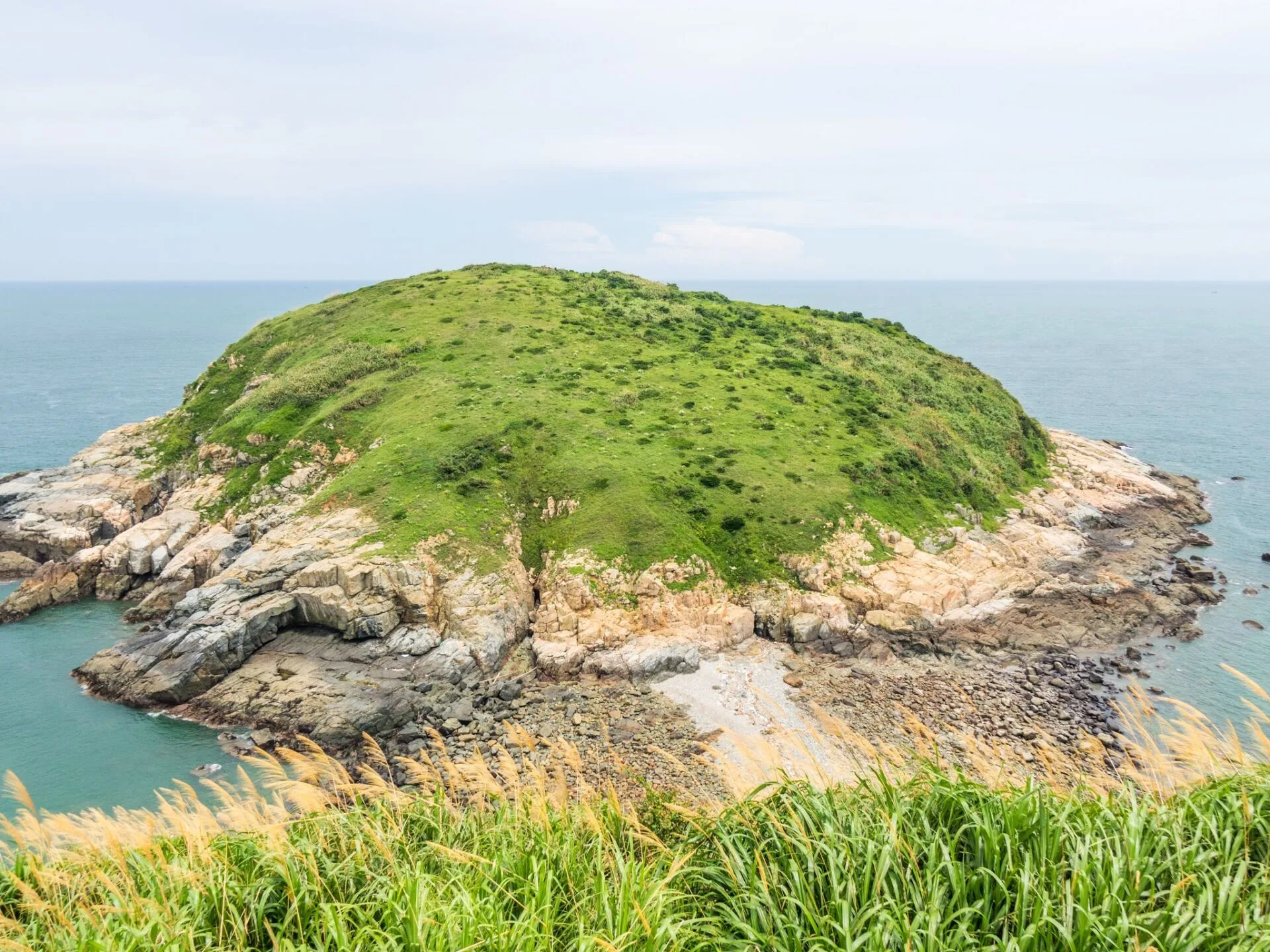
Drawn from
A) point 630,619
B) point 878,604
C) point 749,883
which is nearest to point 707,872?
point 749,883

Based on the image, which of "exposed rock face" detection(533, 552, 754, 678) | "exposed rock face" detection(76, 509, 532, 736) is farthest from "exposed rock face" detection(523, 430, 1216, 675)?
"exposed rock face" detection(76, 509, 532, 736)

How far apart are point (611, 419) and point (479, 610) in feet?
61.5


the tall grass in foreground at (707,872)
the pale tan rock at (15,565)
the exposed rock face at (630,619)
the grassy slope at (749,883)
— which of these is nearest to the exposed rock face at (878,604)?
the exposed rock face at (630,619)

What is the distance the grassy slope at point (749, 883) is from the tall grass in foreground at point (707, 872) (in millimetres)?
39

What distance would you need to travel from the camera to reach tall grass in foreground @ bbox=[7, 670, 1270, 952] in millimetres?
7859

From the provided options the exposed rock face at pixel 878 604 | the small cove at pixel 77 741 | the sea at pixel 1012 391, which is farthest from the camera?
the exposed rock face at pixel 878 604

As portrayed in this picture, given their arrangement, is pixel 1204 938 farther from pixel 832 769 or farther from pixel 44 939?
pixel 832 769

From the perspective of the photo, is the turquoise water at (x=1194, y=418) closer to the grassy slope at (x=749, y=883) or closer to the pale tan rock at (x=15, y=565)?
the grassy slope at (x=749, y=883)

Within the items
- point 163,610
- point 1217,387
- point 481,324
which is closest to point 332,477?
point 163,610

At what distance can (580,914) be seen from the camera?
870cm

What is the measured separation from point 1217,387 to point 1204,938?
141m

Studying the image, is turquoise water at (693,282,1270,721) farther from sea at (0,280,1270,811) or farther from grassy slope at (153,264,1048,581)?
grassy slope at (153,264,1048,581)

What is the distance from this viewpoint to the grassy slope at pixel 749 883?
7797 mm

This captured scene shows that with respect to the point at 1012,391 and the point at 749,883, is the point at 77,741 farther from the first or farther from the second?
the point at 1012,391
